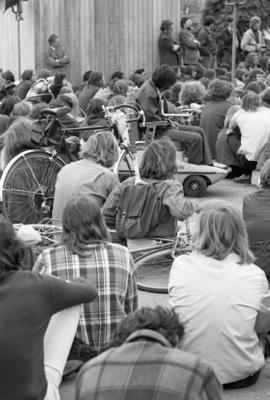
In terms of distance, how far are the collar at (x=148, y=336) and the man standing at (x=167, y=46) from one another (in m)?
19.1

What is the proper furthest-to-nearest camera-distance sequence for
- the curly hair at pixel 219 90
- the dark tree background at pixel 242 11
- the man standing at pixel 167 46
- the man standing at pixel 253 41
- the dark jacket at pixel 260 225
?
1. the dark tree background at pixel 242 11
2. the man standing at pixel 253 41
3. the man standing at pixel 167 46
4. the curly hair at pixel 219 90
5. the dark jacket at pixel 260 225

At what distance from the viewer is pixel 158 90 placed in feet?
38.8

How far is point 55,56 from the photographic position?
20172 mm

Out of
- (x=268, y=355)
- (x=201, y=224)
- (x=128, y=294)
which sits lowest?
(x=268, y=355)

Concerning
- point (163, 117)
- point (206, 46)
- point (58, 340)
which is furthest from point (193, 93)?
point (206, 46)

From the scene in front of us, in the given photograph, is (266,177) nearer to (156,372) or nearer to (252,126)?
(156,372)

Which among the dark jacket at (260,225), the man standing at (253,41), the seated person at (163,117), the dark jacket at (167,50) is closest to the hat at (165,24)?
the dark jacket at (167,50)

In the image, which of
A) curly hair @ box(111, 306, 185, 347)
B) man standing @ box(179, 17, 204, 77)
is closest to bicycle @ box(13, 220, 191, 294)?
curly hair @ box(111, 306, 185, 347)

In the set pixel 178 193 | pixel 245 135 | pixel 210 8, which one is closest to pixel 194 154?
pixel 245 135

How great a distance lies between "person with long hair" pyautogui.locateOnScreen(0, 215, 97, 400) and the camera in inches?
165

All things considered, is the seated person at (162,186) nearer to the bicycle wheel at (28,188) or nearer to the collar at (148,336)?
the bicycle wheel at (28,188)

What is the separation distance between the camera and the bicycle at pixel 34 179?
898 centimetres

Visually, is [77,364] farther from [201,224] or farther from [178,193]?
[178,193]

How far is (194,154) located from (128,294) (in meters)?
6.34
